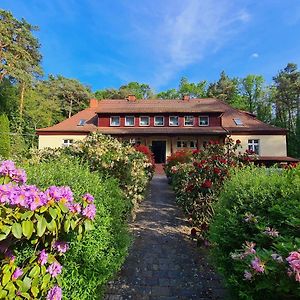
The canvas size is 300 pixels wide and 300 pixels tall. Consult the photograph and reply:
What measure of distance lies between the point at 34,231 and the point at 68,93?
149ft

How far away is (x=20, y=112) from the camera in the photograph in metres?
32.0

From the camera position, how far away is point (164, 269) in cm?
437

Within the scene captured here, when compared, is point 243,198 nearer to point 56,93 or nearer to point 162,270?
point 162,270

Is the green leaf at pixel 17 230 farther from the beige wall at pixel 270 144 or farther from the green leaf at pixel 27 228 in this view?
the beige wall at pixel 270 144

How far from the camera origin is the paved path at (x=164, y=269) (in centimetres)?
369

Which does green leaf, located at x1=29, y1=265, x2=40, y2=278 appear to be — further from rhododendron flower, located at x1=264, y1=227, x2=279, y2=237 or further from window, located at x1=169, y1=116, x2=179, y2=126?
window, located at x1=169, y1=116, x2=179, y2=126

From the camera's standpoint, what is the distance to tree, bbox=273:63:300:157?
40.2 metres

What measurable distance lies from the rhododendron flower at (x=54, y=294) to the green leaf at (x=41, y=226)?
62cm

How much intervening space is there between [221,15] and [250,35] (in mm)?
5645

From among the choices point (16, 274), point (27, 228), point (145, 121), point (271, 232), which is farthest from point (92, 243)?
point (145, 121)

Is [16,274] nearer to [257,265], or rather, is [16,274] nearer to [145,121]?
[257,265]

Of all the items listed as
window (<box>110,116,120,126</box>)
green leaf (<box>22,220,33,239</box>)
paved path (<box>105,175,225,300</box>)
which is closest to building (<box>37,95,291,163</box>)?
window (<box>110,116,120,126</box>)

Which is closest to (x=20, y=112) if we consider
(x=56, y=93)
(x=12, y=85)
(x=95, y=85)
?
(x=12, y=85)

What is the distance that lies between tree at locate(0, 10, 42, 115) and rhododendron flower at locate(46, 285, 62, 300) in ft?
94.0
